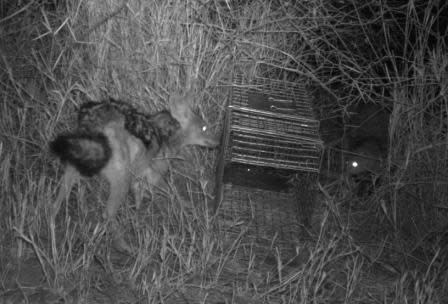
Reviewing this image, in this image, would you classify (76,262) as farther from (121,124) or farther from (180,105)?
A: (180,105)

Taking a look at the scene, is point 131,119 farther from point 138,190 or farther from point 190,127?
point 190,127

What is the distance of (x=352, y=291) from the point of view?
4.03m

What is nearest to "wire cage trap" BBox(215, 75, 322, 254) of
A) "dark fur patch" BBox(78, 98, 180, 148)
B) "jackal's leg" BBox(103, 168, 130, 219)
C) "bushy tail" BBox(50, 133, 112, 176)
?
"dark fur patch" BBox(78, 98, 180, 148)

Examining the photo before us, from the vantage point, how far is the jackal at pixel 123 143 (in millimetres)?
4633

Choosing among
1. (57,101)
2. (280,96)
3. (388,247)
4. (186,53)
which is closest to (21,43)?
(57,101)

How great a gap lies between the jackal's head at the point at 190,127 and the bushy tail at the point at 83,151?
1.36m

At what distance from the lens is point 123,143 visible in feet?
16.6

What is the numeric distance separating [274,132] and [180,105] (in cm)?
135

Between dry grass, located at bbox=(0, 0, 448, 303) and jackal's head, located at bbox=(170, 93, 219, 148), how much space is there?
0.63 ft

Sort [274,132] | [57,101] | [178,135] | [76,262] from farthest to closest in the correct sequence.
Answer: [178,135] < [57,101] < [274,132] < [76,262]

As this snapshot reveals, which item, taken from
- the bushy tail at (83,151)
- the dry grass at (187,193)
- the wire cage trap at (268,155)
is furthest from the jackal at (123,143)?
the wire cage trap at (268,155)

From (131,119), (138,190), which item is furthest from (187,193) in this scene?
(131,119)

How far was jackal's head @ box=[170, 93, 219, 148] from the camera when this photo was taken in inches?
237

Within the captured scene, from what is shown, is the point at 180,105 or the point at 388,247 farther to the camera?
the point at 180,105
